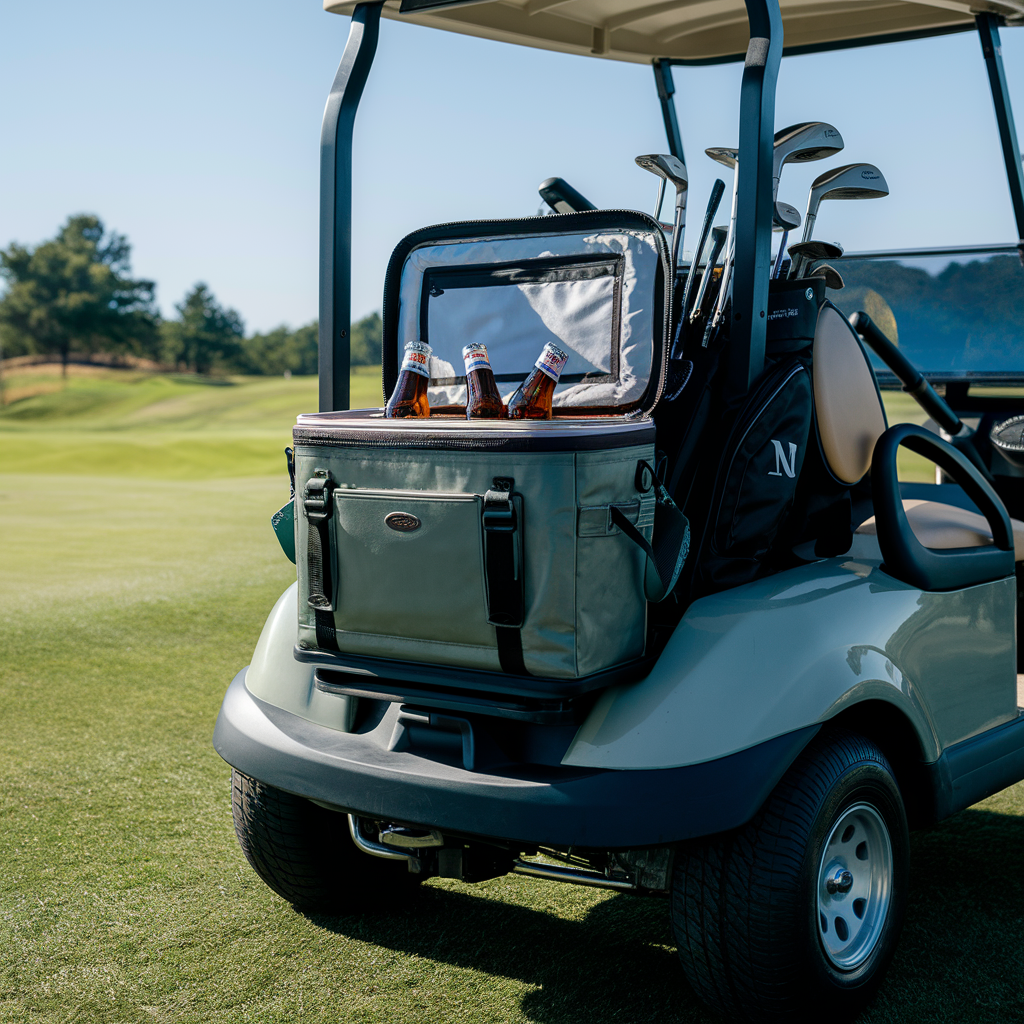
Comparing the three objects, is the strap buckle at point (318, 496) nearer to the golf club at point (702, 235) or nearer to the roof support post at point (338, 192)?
the roof support post at point (338, 192)

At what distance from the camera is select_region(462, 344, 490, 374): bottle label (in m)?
2.14

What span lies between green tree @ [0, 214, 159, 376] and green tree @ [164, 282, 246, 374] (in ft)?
6.79

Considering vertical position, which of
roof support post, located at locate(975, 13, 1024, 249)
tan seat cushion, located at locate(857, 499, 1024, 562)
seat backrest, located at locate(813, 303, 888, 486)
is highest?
roof support post, located at locate(975, 13, 1024, 249)

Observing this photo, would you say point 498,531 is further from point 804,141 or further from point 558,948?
point 804,141

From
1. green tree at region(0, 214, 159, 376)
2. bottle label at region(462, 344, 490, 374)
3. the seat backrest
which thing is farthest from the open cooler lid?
green tree at region(0, 214, 159, 376)

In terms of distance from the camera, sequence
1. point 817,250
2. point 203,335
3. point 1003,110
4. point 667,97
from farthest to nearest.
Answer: point 203,335 < point 667,97 < point 1003,110 < point 817,250

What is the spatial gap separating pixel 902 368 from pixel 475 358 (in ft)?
3.63

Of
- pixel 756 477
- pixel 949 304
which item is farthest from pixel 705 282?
pixel 949 304

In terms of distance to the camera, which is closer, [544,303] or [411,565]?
[411,565]

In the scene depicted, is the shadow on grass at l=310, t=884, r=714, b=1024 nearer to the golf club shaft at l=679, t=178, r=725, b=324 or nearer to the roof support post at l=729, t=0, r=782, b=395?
the roof support post at l=729, t=0, r=782, b=395

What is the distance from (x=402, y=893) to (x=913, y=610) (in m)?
1.33

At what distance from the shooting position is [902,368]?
2.63 meters

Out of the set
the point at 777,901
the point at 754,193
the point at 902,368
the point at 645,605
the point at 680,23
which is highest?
the point at 680,23

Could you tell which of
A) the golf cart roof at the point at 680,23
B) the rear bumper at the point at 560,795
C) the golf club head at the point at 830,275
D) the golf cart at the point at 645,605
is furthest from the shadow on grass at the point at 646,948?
the golf cart roof at the point at 680,23
